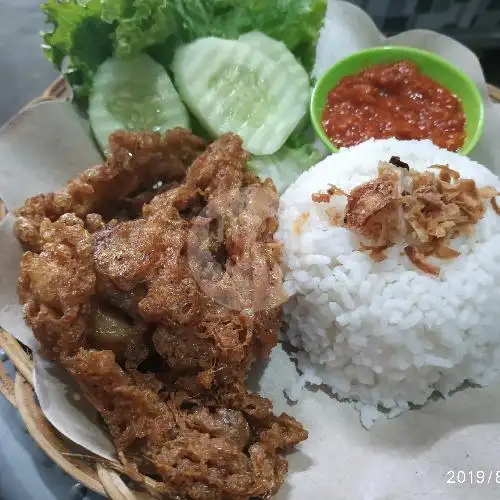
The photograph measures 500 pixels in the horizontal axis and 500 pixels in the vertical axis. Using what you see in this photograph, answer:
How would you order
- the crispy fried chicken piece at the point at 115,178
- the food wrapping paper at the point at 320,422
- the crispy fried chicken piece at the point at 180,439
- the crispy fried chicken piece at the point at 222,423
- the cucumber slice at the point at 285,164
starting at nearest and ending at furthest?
the crispy fried chicken piece at the point at 180,439
the crispy fried chicken piece at the point at 222,423
the food wrapping paper at the point at 320,422
the crispy fried chicken piece at the point at 115,178
the cucumber slice at the point at 285,164

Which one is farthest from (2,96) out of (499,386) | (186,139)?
(499,386)

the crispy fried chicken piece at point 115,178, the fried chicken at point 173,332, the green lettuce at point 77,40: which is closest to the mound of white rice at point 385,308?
the fried chicken at point 173,332

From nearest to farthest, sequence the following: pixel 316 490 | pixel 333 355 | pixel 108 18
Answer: pixel 316 490, pixel 333 355, pixel 108 18

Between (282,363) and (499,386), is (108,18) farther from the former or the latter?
(499,386)

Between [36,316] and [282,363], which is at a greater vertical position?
[36,316]

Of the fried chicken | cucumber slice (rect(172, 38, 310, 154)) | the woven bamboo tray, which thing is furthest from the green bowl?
the woven bamboo tray

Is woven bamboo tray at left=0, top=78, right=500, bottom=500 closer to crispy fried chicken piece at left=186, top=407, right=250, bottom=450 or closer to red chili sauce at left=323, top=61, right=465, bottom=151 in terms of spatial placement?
crispy fried chicken piece at left=186, top=407, right=250, bottom=450

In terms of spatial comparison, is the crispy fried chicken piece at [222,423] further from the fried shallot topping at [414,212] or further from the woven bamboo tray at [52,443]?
the fried shallot topping at [414,212]
